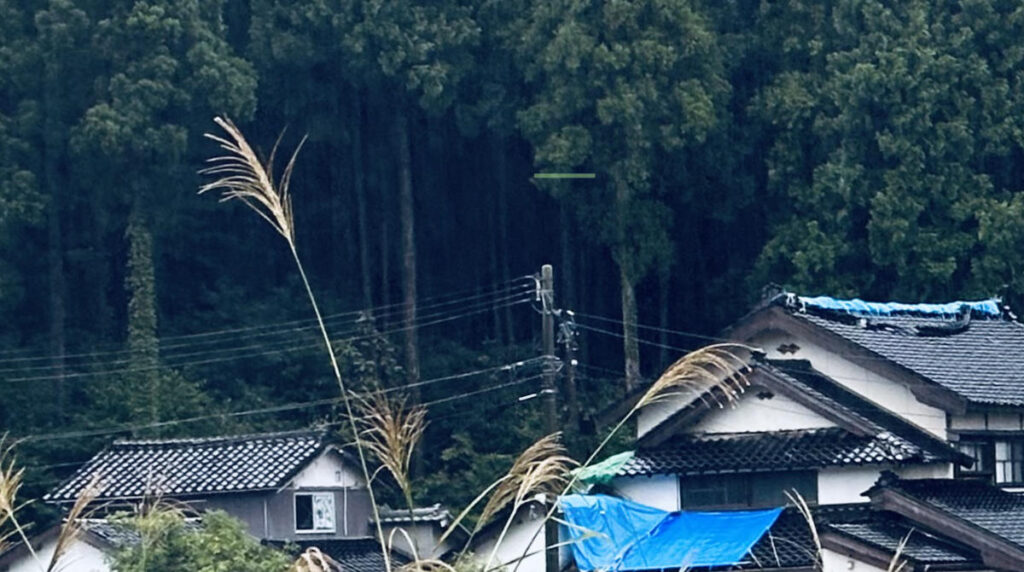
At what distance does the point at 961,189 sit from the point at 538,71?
21.4ft

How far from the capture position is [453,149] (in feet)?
100

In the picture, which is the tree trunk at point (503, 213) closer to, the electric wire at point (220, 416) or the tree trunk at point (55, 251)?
the electric wire at point (220, 416)

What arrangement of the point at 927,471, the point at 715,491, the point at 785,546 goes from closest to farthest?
the point at 785,546 → the point at 927,471 → the point at 715,491

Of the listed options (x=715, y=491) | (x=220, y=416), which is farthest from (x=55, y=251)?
(x=715, y=491)

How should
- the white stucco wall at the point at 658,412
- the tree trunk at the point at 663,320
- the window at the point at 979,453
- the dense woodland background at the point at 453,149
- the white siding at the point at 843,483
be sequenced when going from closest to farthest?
the white siding at the point at 843,483 < the window at the point at 979,453 < the white stucco wall at the point at 658,412 < the dense woodland background at the point at 453,149 < the tree trunk at the point at 663,320

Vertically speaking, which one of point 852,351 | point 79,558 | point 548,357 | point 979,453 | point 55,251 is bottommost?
point 79,558

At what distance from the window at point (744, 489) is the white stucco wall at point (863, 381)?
4.26ft

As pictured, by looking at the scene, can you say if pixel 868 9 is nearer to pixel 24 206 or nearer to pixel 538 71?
pixel 538 71

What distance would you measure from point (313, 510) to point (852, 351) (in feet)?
23.2

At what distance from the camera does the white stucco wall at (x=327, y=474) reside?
22125 mm

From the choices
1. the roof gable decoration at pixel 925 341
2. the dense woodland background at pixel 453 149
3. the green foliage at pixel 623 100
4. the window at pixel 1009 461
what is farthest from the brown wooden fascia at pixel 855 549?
the green foliage at pixel 623 100

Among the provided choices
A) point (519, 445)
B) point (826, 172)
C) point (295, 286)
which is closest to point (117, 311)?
point (295, 286)

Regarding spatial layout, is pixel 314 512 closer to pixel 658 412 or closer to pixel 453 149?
pixel 658 412

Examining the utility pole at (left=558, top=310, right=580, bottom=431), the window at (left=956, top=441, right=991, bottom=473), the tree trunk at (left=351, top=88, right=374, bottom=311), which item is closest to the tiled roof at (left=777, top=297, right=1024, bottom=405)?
the window at (left=956, top=441, right=991, bottom=473)
